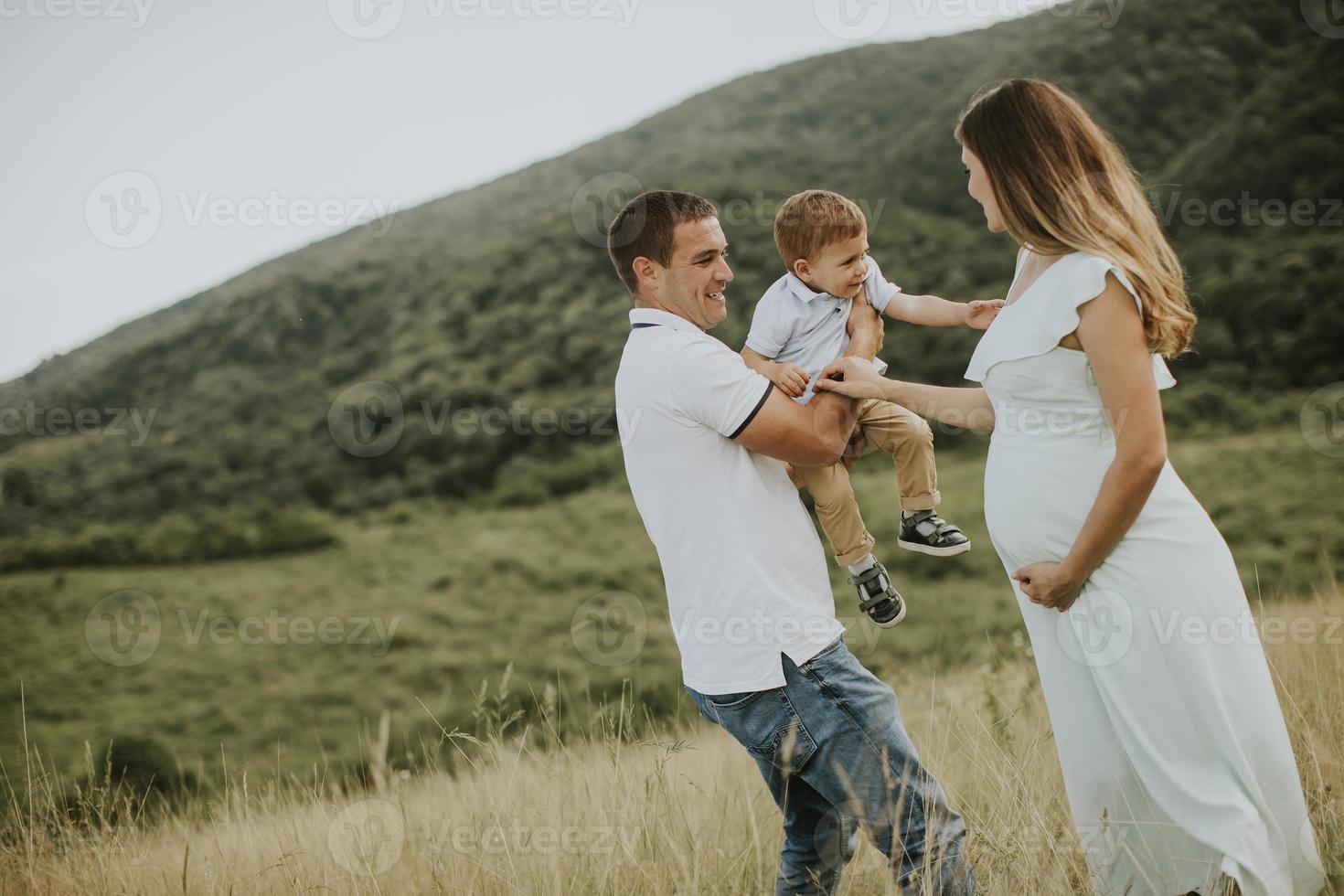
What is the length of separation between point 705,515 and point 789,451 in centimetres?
28

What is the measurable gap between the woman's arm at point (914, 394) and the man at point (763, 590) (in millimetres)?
62

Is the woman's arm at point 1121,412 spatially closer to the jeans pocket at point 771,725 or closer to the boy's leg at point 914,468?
the jeans pocket at point 771,725

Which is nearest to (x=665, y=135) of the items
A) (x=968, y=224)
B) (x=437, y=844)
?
(x=968, y=224)

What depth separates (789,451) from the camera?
7.82 ft

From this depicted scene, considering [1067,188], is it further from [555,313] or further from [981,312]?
[555,313]

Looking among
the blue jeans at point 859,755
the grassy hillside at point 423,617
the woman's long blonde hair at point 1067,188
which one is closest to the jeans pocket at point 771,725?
the blue jeans at point 859,755

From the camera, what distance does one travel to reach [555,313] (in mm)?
45438

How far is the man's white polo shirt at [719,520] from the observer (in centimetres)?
232

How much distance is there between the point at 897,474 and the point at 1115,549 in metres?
0.98

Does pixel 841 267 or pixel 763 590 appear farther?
pixel 841 267

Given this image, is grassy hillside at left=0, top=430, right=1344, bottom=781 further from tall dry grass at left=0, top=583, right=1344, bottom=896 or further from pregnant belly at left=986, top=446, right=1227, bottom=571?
pregnant belly at left=986, top=446, right=1227, bottom=571

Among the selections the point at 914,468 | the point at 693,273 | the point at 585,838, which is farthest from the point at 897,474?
the point at 585,838

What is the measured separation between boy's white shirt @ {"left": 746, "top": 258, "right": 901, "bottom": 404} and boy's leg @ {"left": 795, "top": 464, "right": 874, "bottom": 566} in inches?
13.5

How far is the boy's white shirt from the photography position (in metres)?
2.90
